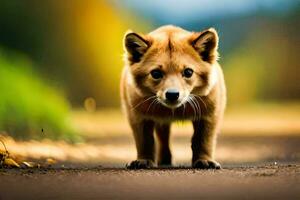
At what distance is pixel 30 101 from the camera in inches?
383

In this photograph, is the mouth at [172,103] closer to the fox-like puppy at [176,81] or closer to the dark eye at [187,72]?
the fox-like puppy at [176,81]

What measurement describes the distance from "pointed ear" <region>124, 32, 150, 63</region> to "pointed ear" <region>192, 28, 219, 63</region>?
41 centimetres

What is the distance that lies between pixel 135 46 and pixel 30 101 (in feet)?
10.7

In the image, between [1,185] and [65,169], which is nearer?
[1,185]

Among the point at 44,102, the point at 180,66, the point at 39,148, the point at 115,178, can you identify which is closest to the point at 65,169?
the point at 115,178

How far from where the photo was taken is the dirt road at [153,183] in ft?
16.6

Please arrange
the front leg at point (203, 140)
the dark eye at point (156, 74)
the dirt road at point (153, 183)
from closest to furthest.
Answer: the dirt road at point (153, 183) → the dark eye at point (156, 74) → the front leg at point (203, 140)

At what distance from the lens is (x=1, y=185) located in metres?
5.50

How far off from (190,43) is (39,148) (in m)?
2.58

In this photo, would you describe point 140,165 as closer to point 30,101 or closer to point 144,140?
point 144,140

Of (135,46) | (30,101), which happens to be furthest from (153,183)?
(30,101)

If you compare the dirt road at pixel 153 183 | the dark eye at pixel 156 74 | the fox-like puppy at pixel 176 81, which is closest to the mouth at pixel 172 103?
the fox-like puppy at pixel 176 81

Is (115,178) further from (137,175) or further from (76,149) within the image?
(76,149)

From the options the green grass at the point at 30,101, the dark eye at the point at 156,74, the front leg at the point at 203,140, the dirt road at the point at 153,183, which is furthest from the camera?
the green grass at the point at 30,101
